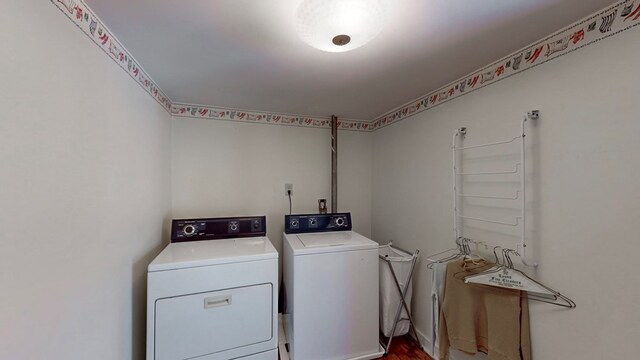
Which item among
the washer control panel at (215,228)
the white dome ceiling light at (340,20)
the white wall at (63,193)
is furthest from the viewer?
the washer control panel at (215,228)

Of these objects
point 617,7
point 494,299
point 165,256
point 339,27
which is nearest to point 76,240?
point 165,256

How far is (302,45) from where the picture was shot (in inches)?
49.6

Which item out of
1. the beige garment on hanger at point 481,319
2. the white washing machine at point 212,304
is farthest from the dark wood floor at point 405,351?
the white washing machine at point 212,304

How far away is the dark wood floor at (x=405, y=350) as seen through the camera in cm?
188

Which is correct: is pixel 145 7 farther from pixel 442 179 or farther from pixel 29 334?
pixel 442 179

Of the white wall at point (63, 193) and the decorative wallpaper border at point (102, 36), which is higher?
the decorative wallpaper border at point (102, 36)

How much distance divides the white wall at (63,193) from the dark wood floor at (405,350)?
1.83 meters

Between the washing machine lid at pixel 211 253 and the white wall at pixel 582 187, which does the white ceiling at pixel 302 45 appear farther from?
the washing machine lid at pixel 211 253

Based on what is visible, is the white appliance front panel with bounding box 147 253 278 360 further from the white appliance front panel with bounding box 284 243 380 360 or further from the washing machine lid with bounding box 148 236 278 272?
the white appliance front panel with bounding box 284 243 380 360

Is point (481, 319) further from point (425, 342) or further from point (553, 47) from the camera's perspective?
point (553, 47)

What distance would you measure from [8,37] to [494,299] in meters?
2.25

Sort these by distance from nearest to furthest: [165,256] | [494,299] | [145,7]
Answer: [145,7] < [494,299] < [165,256]

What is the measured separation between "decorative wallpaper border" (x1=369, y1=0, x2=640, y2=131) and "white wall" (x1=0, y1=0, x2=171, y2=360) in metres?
2.09

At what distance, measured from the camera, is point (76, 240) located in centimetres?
94
